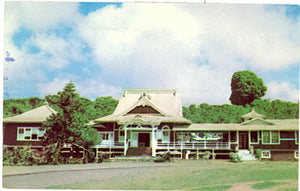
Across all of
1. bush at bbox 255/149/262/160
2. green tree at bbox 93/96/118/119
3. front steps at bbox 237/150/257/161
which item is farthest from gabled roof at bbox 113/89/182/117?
bush at bbox 255/149/262/160

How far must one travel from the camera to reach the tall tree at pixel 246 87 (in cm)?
1306

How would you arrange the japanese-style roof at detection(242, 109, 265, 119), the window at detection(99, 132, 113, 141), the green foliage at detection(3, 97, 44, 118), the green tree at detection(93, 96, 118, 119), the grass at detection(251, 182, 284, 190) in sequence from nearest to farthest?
the grass at detection(251, 182, 284, 190), the green foliage at detection(3, 97, 44, 118), the green tree at detection(93, 96, 118, 119), the japanese-style roof at detection(242, 109, 265, 119), the window at detection(99, 132, 113, 141)

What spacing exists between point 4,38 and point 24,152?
5.24m

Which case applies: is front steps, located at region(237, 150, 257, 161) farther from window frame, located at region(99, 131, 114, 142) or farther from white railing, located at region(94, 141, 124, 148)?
window frame, located at region(99, 131, 114, 142)

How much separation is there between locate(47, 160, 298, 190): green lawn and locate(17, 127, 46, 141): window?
191 inches

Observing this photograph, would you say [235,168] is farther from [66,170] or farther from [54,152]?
[54,152]

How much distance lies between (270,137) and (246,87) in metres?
3.22

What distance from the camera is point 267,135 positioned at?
1510cm

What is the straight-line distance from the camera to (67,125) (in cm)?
1492

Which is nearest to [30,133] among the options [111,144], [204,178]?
[111,144]

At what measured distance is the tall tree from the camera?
1306 cm

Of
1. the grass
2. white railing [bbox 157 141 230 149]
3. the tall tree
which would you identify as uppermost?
the tall tree

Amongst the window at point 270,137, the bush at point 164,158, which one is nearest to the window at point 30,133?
the bush at point 164,158

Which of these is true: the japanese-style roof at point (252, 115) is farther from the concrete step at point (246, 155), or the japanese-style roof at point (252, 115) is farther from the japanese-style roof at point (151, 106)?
the japanese-style roof at point (151, 106)
